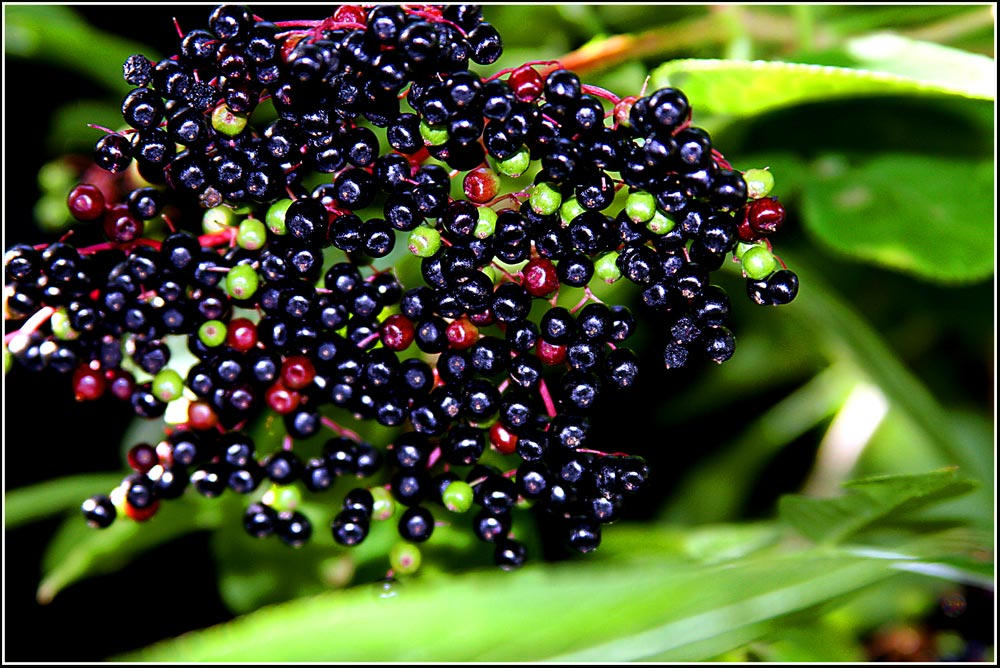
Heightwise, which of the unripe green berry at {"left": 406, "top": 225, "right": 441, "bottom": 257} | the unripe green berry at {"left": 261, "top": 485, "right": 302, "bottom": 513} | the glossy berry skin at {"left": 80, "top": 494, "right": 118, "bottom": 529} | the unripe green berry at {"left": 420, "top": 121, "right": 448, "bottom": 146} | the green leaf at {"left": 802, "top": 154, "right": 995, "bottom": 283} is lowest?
the glossy berry skin at {"left": 80, "top": 494, "right": 118, "bottom": 529}

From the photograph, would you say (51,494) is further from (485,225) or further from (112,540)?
(485,225)

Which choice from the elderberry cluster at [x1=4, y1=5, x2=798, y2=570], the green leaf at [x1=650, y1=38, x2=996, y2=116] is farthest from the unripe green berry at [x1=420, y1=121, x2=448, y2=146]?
the green leaf at [x1=650, y1=38, x2=996, y2=116]

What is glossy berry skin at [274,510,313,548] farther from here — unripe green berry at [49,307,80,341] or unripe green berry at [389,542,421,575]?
unripe green berry at [49,307,80,341]

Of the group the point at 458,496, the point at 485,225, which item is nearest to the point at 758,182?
the point at 485,225

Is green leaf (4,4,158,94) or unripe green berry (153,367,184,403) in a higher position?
green leaf (4,4,158,94)

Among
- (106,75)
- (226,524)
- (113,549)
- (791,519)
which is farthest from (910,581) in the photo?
(106,75)

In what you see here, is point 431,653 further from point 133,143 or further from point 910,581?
point 910,581
